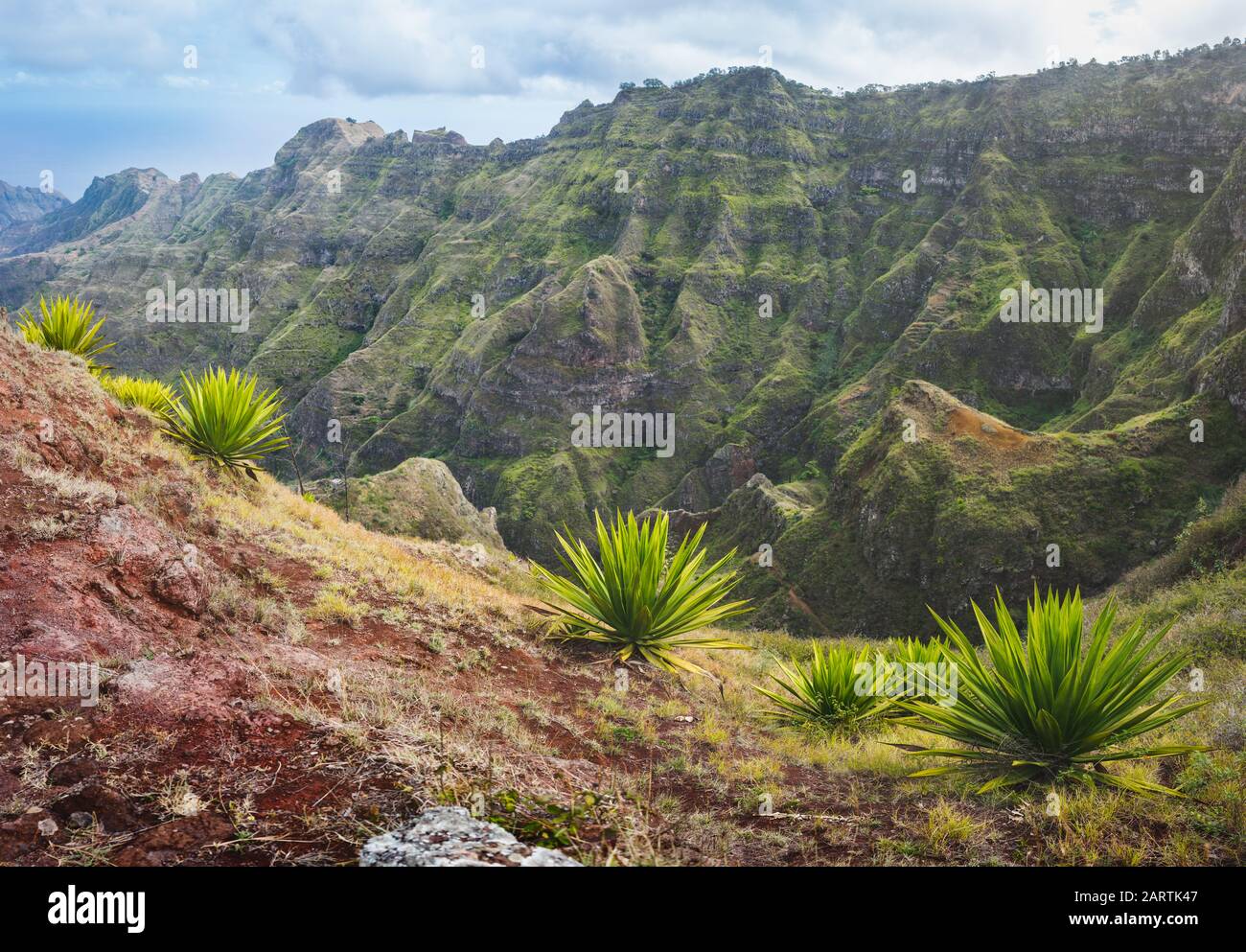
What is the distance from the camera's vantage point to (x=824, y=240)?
394 ft

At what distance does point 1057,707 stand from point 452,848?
14.4 ft

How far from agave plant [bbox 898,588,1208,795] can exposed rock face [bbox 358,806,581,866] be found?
10.8 feet

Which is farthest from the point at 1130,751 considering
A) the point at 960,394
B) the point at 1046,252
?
the point at 1046,252

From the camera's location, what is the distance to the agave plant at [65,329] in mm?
11180

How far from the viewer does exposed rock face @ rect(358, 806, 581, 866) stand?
2.61m

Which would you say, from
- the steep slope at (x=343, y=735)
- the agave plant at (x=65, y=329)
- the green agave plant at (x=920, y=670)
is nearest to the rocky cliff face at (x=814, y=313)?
the green agave plant at (x=920, y=670)

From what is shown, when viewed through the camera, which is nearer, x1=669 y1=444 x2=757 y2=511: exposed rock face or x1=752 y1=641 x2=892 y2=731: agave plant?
x1=752 y1=641 x2=892 y2=731: agave plant

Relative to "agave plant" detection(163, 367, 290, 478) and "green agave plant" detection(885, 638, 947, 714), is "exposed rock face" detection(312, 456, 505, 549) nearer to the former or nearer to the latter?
"agave plant" detection(163, 367, 290, 478)

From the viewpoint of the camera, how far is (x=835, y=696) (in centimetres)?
748

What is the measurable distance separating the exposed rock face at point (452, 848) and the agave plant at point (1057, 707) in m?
3.29

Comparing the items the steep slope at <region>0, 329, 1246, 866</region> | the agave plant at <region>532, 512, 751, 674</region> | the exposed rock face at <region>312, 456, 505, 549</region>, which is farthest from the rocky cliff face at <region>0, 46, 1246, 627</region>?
the steep slope at <region>0, 329, 1246, 866</region>

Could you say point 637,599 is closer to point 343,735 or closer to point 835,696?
point 835,696

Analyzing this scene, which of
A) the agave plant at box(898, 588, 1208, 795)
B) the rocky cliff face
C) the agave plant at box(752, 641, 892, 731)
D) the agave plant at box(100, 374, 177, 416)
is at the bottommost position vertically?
the agave plant at box(752, 641, 892, 731)
